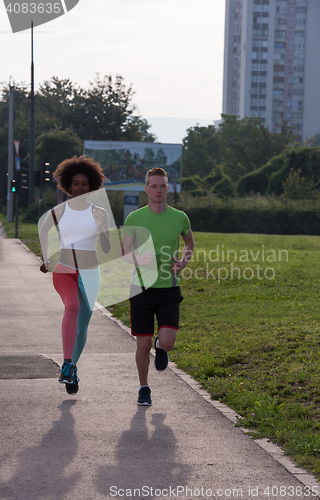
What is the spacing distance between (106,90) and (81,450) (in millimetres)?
55583

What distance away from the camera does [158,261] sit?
5.03 metres

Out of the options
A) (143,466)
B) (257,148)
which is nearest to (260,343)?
(143,466)

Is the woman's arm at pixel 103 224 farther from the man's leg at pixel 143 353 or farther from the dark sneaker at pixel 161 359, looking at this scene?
the dark sneaker at pixel 161 359

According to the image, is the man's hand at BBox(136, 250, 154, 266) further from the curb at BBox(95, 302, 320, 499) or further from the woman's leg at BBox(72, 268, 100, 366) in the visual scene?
the curb at BBox(95, 302, 320, 499)

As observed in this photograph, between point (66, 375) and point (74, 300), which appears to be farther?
point (74, 300)

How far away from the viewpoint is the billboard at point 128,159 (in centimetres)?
3850

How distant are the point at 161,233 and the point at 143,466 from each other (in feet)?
5.88

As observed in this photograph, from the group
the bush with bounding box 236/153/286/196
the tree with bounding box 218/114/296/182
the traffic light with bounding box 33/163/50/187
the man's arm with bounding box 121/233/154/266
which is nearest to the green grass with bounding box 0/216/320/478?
the man's arm with bounding box 121/233/154/266

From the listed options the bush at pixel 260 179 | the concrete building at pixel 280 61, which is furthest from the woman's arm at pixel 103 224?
the concrete building at pixel 280 61

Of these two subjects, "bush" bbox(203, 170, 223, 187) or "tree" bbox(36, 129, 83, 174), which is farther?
"bush" bbox(203, 170, 223, 187)

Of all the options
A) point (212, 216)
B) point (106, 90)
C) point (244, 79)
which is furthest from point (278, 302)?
point (244, 79)

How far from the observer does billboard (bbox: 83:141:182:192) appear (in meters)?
38.5

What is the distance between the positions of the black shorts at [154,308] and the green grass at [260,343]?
91 cm

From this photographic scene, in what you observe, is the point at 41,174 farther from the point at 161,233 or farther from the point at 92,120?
the point at 92,120
